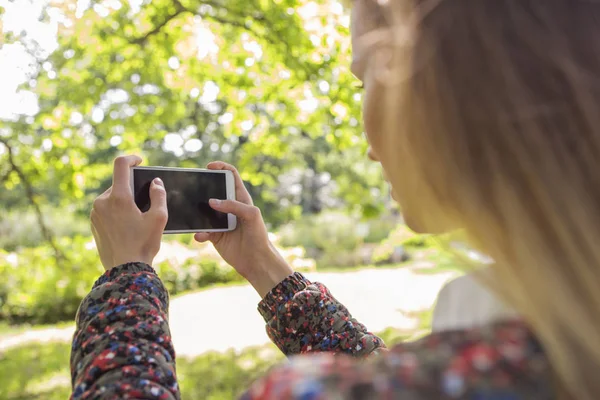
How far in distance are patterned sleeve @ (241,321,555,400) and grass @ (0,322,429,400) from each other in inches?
181

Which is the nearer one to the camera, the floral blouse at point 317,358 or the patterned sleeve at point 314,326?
the floral blouse at point 317,358

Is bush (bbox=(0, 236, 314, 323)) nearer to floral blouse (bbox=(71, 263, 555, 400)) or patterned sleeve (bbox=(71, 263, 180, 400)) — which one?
floral blouse (bbox=(71, 263, 555, 400))

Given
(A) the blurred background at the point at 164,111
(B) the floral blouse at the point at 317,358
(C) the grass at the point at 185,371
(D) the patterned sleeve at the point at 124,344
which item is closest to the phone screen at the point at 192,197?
(B) the floral blouse at the point at 317,358

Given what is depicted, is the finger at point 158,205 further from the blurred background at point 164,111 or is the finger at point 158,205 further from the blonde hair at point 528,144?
the blurred background at point 164,111

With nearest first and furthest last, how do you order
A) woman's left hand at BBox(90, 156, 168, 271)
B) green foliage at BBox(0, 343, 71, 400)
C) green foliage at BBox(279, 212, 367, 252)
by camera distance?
woman's left hand at BBox(90, 156, 168, 271) → green foliage at BBox(0, 343, 71, 400) → green foliage at BBox(279, 212, 367, 252)

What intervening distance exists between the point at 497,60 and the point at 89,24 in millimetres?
5599

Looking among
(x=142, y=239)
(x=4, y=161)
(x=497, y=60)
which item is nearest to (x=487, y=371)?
(x=497, y=60)

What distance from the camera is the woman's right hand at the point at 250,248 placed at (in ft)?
4.30

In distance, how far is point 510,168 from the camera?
0.56m

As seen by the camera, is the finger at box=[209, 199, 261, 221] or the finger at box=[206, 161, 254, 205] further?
the finger at box=[206, 161, 254, 205]

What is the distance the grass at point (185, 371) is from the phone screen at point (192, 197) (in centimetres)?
370

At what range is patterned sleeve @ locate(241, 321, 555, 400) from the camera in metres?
0.51

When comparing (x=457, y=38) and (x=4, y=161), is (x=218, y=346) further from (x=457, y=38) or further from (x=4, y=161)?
(x=457, y=38)

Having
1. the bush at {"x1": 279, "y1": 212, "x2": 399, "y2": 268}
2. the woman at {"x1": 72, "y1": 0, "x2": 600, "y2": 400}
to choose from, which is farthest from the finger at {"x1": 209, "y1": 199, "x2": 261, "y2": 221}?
the bush at {"x1": 279, "y1": 212, "x2": 399, "y2": 268}
